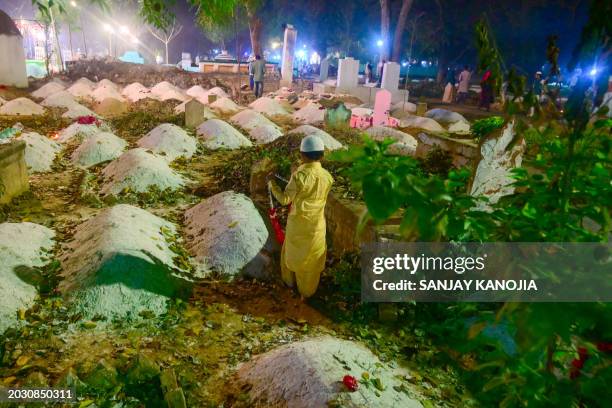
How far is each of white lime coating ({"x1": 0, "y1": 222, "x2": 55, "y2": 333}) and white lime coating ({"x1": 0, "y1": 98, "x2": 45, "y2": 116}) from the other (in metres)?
12.0

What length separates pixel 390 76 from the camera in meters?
23.6

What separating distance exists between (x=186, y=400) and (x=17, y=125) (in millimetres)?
12219

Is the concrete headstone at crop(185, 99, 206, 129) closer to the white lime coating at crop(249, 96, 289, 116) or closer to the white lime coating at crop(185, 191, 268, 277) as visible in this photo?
the white lime coating at crop(249, 96, 289, 116)

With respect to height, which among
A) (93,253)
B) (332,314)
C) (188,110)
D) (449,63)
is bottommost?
(332,314)

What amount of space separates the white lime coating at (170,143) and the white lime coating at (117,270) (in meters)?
5.39

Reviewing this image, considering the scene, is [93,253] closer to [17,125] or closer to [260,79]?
[17,125]

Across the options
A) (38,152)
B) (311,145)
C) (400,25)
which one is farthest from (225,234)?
(400,25)

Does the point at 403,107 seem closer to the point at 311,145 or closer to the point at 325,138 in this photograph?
the point at 325,138

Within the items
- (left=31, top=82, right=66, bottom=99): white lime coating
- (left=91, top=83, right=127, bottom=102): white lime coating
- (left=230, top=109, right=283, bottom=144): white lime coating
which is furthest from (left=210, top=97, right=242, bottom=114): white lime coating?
(left=31, top=82, right=66, bottom=99): white lime coating

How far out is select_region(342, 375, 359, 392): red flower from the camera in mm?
3572

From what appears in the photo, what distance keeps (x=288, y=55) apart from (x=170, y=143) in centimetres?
1639

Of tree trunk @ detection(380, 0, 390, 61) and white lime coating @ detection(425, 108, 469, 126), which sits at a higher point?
tree trunk @ detection(380, 0, 390, 61)

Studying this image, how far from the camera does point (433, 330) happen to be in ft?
16.7

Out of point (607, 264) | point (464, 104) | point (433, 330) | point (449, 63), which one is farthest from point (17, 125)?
point (449, 63)
